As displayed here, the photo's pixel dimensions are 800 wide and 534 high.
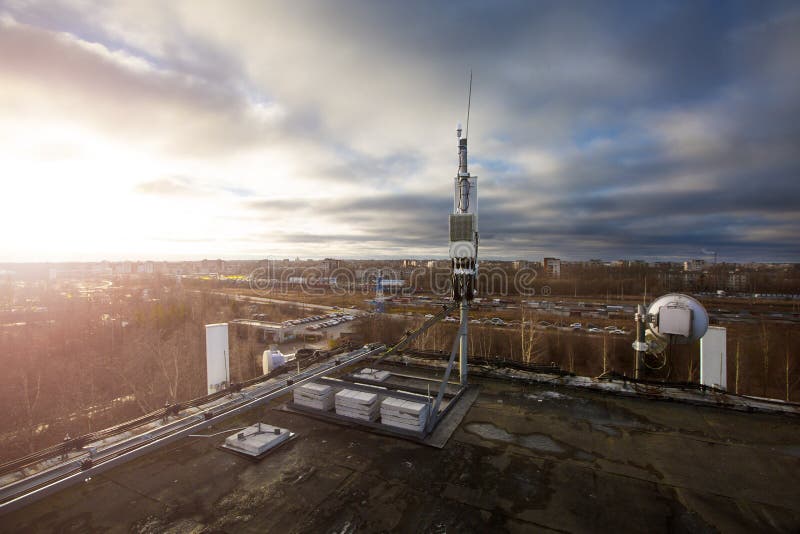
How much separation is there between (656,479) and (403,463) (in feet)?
13.6

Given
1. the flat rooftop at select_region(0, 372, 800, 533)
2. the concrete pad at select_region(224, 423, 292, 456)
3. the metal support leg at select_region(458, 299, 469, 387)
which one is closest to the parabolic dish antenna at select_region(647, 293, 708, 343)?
the flat rooftop at select_region(0, 372, 800, 533)

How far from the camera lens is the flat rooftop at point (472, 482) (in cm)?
461

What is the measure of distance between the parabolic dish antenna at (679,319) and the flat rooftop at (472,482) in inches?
98.5

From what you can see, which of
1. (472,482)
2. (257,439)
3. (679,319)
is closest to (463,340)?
(472,482)

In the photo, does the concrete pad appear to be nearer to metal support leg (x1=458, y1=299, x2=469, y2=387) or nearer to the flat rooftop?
the flat rooftop

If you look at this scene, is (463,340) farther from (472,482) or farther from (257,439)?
(257,439)

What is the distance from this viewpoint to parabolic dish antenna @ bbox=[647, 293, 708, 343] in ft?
31.4

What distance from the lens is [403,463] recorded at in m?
5.98

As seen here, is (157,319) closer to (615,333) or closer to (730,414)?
(730,414)

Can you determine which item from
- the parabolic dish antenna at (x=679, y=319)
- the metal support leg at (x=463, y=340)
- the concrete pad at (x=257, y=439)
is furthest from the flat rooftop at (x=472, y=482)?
the parabolic dish antenna at (x=679, y=319)

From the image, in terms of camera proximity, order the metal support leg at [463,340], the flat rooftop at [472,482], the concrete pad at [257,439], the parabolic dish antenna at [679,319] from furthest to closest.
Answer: the parabolic dish antenna at [679,319] < the metal support leg at [463,340] < the concrete pad at [257,439] < the flat rooftop at [472,482]

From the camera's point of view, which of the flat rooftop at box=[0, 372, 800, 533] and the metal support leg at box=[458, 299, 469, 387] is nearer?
the flat rooftop at box=[0, 372, 800, 533]

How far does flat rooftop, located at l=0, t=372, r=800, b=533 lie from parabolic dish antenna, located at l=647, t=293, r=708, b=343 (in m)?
2.50

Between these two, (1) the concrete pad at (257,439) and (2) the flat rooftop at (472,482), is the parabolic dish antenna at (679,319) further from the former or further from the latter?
(1) the concrete pad at (257,439)
